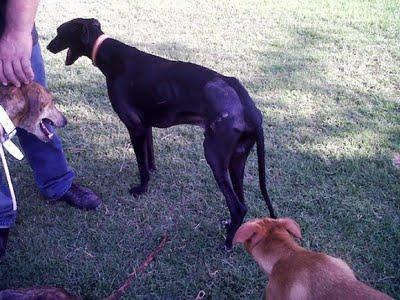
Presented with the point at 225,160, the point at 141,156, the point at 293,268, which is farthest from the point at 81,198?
the point at 293,268

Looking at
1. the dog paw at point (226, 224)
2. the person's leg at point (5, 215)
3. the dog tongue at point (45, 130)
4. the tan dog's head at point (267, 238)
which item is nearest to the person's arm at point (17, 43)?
the dog tongue at point (45, 130)

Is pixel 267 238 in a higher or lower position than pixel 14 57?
lower

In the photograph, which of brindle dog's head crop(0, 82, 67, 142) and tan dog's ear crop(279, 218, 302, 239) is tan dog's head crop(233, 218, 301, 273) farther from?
brindle dog's head crop(0, 82, 67, 142)

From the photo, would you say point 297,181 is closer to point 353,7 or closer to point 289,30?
point 289,30

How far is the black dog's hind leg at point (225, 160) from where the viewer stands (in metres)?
3.20

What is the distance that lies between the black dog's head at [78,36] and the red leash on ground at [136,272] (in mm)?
1679

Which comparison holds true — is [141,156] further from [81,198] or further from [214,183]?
[214,183]

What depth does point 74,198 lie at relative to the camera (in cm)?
384

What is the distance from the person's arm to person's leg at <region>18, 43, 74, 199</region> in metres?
0.52

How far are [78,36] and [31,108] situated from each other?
1089 millimetres

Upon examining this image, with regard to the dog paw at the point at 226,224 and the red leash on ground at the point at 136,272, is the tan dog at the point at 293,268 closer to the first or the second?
the dog paw at the point at 226,224

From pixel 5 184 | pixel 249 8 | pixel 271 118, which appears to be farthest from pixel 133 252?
pixel 249 8

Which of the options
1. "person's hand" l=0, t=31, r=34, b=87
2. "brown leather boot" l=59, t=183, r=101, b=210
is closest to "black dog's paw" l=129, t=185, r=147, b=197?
"brown leather boot" l=59, t=183, r=101, b=210

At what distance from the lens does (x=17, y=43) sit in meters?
2.76
